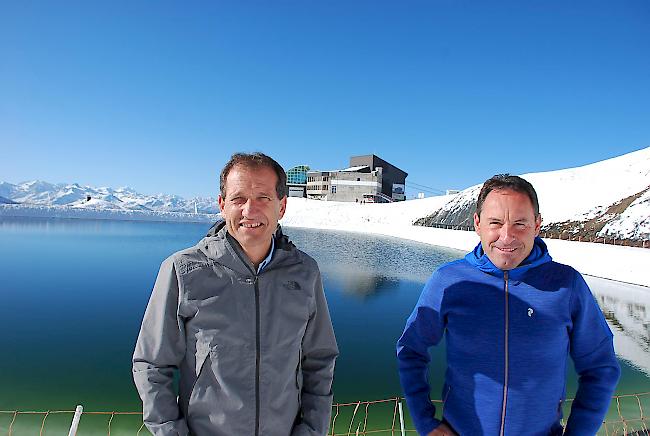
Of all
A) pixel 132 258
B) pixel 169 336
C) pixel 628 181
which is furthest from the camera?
pixel 628 181

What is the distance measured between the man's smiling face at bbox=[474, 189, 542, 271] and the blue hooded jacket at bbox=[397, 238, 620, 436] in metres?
0.06

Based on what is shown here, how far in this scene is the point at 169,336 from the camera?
198 centimetres

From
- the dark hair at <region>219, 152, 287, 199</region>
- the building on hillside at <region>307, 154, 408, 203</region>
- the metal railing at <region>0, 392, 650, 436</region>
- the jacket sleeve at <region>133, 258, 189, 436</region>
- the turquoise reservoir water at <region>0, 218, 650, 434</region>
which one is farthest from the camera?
the building on hillside at <region>307, 154, 408, 203</region>

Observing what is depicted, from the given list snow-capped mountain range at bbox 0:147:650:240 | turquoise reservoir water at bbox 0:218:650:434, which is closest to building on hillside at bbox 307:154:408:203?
snow-capped mountain range at bbox 0:147:650:240

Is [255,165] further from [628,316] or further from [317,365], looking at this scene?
[628,316]

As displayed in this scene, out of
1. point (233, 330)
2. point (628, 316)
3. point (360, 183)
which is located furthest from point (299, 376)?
point (360, 183)

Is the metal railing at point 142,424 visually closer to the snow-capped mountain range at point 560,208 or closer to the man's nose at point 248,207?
the man's nose at point 248,207

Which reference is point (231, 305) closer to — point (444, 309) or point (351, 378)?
point (444, 309)

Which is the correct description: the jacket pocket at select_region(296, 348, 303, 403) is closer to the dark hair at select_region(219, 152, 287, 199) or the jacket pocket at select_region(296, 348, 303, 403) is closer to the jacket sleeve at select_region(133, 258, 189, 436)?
the jacket sleeve at select_region(133, 258, 189, 436)

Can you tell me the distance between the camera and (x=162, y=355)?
6.45 ft

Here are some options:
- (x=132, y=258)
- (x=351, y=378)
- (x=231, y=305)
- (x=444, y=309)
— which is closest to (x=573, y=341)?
(x=444, y=309)

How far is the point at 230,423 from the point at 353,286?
16.2m

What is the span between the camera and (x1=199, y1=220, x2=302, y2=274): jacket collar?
6.81ft

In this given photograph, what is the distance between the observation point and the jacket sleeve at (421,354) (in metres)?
2.27
